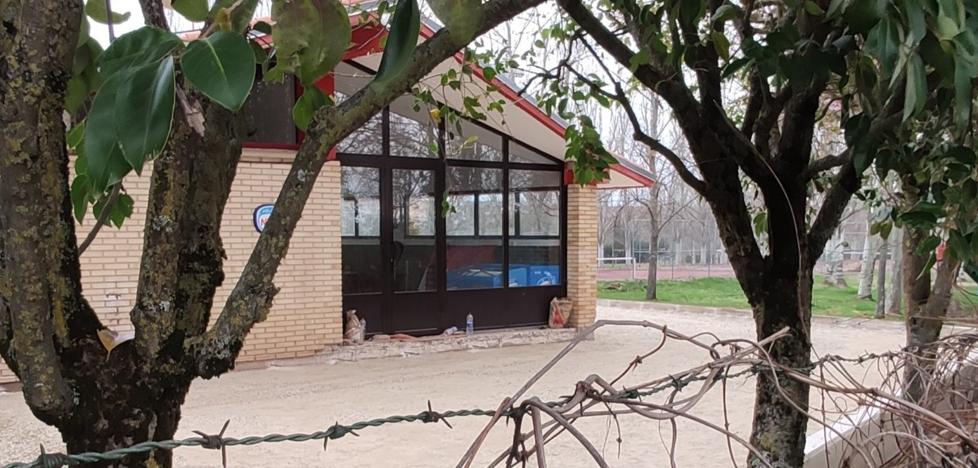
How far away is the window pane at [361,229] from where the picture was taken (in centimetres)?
932

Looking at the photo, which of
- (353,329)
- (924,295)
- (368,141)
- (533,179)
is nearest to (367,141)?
(368,141)

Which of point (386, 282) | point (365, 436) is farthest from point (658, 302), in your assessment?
point (365, 436)

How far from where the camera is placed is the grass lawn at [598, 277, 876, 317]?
54.1ft

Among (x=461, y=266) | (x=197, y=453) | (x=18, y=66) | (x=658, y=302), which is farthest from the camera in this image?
(x=658, y=302)

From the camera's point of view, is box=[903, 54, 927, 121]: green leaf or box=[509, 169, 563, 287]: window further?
box=[509, 169, 563, 287]: window

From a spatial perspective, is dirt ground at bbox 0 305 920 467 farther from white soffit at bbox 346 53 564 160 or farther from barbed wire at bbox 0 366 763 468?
white soffit at bbox 346 53 564 160

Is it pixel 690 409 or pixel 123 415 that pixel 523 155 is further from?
pixel 123 415

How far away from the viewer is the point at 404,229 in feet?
31.9

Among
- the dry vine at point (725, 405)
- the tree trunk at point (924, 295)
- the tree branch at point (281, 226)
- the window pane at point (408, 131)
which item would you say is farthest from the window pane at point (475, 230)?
the tree branch at point (281, 226)

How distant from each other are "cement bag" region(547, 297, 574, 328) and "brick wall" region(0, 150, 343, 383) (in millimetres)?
3738

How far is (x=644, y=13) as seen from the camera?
228cm

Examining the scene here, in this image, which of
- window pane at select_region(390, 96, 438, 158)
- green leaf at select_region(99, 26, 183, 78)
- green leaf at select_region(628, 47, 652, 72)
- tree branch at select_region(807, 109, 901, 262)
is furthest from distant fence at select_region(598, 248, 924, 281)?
green leaf at select_region(99, 26, 183, 78)

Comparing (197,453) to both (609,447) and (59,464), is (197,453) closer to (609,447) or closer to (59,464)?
A: (609,447)

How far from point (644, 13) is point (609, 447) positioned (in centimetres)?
416
